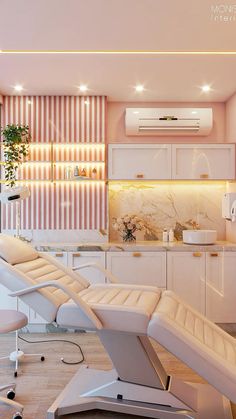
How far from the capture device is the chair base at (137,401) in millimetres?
2145

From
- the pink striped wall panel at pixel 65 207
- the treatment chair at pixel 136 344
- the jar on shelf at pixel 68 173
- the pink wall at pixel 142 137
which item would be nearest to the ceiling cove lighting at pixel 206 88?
the pink wall at pixel 142 137

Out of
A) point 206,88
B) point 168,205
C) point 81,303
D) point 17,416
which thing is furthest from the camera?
point 168,205

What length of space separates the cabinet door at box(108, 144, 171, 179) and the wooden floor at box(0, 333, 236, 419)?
5.96ft

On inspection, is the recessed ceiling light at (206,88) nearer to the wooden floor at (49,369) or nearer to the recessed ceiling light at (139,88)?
the recessed ceiling light at (139,88)

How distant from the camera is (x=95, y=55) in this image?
10.4 feet

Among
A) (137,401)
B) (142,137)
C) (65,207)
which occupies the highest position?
(142,137)

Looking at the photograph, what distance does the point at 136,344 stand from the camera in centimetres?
215

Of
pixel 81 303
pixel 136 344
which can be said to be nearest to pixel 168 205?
pixel 136 344

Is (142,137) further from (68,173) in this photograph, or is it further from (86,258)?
(86,258)

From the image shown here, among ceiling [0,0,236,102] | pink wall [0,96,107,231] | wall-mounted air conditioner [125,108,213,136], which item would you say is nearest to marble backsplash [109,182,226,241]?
pink wall [0,96,107,231]

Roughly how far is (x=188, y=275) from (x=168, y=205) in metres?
1.00

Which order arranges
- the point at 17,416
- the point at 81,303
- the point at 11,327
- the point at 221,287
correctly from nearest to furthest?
the point at 81,303, the point at 17,416, the point at 11,327, the point at 221,287

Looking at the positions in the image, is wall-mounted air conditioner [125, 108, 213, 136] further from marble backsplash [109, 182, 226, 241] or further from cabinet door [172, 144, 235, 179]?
marble backsplash [109, 182, 226, 241]

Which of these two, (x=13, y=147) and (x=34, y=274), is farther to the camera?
(x=13, y=147)
